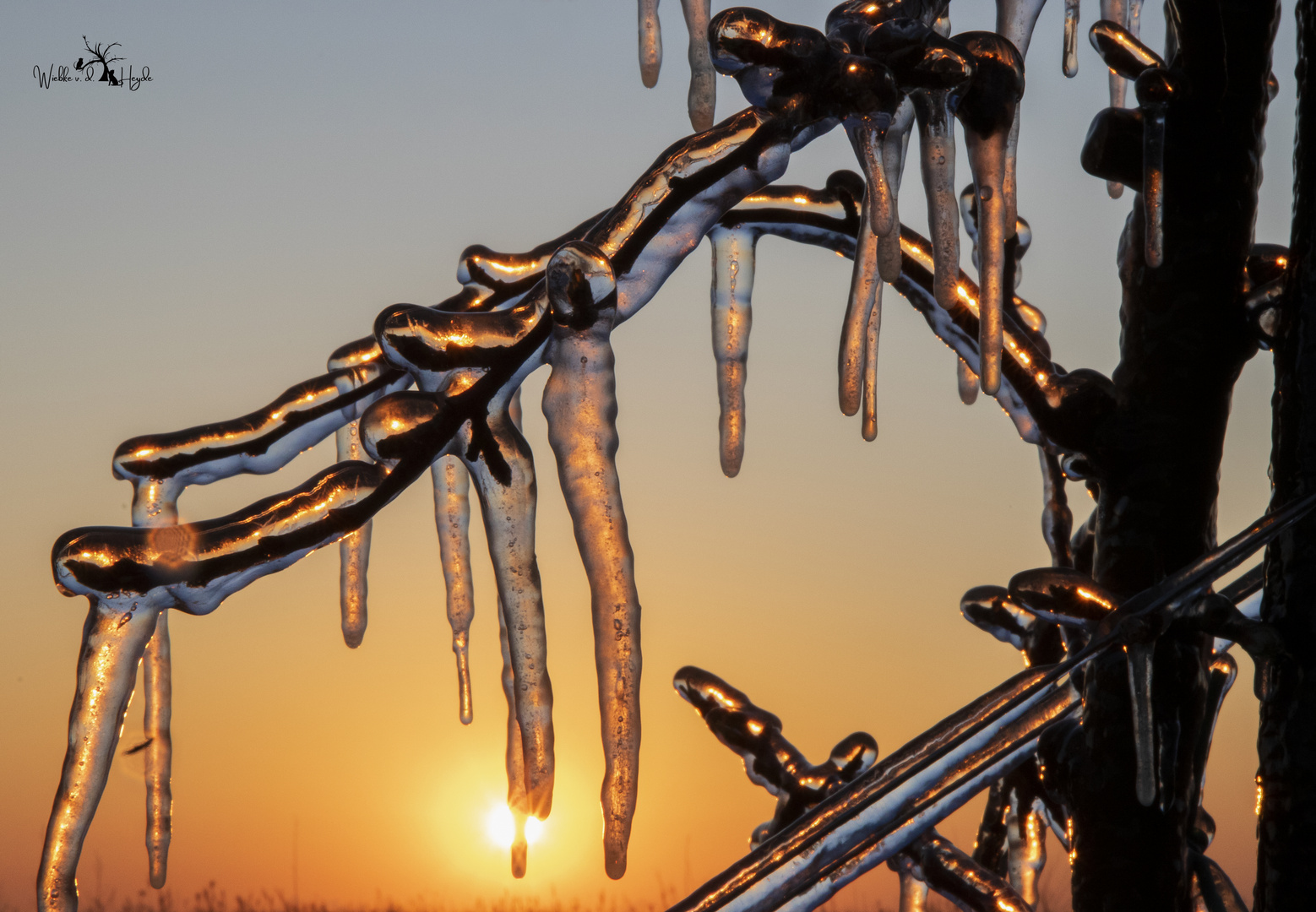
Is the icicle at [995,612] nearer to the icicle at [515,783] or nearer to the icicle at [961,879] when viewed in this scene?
the icicle at [961,879]

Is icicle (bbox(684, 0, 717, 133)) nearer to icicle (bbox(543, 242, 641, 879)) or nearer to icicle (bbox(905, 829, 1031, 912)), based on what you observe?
icicle (bbox(543, 242, 641, 879))

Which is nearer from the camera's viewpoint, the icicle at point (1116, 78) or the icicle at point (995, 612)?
the icicle at point (995, 612)

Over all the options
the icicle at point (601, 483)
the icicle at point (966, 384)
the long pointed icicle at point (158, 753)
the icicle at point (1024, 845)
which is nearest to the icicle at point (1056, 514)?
the icicle at point (966, 384)

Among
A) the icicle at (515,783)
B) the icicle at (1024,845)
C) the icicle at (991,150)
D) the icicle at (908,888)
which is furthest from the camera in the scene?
the icicle at (1024,845)

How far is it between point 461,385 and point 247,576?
0.20 m

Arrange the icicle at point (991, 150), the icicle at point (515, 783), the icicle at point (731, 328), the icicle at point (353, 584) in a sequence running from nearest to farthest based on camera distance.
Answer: the icicle at point (991, 150) < the icicle at point (515, 783) < the icicle at point (731, 328) < the icicle at point (353, 584)

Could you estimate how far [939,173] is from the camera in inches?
43.3

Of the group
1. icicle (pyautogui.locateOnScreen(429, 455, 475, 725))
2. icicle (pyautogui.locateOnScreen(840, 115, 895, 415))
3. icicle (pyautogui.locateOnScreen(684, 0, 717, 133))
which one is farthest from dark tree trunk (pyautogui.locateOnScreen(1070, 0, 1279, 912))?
icicle (pyautogui.locateOnScreen(429, 455, 475, 725))

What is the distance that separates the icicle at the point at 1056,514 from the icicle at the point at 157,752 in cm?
107

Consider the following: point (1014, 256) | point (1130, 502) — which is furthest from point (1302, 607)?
point (1014, 256)

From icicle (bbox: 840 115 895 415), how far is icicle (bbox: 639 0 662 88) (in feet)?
1.12

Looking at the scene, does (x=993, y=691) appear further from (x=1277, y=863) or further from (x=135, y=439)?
(x=135, y=439)

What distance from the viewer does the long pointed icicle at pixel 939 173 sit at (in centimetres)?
108

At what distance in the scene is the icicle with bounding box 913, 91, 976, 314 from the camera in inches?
42.5
